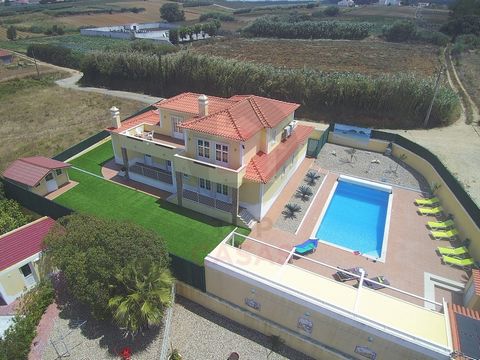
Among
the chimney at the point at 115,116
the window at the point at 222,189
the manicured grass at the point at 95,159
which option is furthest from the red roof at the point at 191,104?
the manicured grass at the point at 95,159

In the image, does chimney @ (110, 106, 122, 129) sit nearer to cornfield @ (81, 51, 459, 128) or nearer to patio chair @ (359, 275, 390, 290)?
cornfield @ (81, 51, 459, 128)

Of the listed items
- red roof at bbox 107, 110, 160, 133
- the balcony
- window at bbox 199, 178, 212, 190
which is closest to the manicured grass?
red roof at bbox 107, 110, 160, 133

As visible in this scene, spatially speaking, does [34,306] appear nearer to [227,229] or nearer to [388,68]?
[227,229]

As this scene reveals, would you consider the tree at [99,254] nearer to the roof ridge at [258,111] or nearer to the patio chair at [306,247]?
the patio chair at [306,247]

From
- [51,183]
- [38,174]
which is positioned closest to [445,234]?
[51,183]

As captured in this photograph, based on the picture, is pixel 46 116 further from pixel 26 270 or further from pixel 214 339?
pixel 214 339

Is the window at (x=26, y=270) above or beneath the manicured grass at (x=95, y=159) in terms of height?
above

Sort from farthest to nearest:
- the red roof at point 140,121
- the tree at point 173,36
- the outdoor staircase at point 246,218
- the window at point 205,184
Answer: the tree at point 173,36 < the red roof at point 140,121 < the window at point 205,184 < the outdoor staircase at point 246,218
